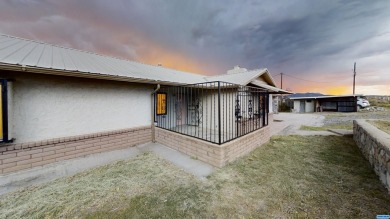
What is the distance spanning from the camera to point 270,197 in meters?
2.77

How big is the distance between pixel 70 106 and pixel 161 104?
3418 mm

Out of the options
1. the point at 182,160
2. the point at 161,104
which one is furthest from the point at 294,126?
the point at 182,160

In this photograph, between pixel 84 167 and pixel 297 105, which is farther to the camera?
pixel 297 105

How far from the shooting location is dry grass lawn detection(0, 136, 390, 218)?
238 cm

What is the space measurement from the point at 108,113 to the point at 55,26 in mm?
6164

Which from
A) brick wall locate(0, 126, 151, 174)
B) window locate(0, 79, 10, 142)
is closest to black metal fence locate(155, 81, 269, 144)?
brick wall locate(0, 126, 151, 174)

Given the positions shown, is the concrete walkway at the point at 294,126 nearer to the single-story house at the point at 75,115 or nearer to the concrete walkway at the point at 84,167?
the single-story house at the point at 75,115

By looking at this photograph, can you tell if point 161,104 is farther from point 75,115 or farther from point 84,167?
point 84,167

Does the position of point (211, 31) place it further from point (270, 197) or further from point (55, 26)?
point (270, 197)

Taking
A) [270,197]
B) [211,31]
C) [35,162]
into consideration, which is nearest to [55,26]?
[35,162]

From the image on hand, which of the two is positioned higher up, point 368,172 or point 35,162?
point 35,162

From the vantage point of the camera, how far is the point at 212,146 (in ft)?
13.4

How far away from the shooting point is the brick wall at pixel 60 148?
143 inches

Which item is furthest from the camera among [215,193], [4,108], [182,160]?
[182,160]
